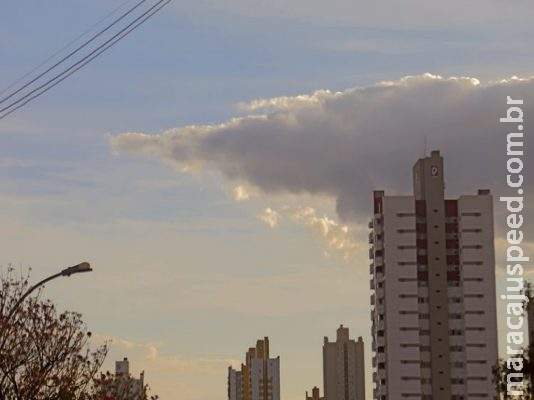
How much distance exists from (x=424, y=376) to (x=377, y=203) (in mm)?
22261

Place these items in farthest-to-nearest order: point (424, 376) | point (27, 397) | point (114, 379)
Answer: point (424, 376), point (114, 379), point (27, 397)

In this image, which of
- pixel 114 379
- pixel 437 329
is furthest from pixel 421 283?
pixel 114 379

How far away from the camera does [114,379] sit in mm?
56375

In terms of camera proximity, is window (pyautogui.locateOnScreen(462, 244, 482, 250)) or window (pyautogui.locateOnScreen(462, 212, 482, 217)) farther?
window (pyautogui.locateOnScreen(462, 244, 482, 250))

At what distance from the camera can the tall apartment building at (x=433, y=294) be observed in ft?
596

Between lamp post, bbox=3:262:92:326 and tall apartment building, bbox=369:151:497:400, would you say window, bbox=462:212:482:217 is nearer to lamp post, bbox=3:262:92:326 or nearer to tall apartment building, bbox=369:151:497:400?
tall apartment building, bbox=369:151:497:400

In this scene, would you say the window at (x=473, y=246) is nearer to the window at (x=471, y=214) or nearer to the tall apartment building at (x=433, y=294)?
the tall apartment building at (x=433, y=294)

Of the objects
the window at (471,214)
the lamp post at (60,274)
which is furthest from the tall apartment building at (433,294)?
the lamp post at (60,274)

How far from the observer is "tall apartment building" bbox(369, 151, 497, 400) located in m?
182

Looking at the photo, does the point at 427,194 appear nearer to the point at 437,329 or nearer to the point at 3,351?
the point at 437,329

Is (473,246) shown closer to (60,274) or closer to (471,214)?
(471,214)

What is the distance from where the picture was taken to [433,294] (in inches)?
7279

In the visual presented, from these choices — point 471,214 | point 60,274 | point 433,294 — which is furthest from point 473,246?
point 60,274

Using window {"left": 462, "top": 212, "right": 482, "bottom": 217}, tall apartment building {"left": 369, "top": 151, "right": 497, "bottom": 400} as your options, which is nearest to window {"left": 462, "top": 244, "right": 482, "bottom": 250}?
tall apartment building {"left": 369, "top": 151, "right": 497, "bottom": 400}
